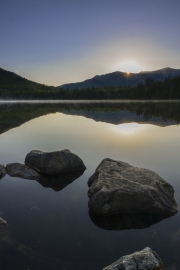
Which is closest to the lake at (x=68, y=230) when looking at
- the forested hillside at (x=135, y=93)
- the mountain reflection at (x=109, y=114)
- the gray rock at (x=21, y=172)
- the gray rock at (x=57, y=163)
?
the gray rock at (x=21, y=172)

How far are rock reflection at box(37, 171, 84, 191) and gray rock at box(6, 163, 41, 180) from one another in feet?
1.27

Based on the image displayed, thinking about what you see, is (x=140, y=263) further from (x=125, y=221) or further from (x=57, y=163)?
(x=57, y=163)

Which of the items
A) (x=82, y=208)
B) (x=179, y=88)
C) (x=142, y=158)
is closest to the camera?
(x=82, y=208)

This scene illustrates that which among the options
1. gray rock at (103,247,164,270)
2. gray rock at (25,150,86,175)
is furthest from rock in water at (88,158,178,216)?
gray rock at (25,150,86,175)

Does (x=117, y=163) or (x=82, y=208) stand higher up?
(x=117, y=163)

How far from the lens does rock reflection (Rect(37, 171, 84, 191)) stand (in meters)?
9.51

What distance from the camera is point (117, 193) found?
7535mm

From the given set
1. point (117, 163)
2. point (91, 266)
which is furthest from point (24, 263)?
point (117, 163)

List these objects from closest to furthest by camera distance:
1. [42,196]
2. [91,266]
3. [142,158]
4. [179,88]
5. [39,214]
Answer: [91,266] → [39,214] → [42,196] → [142,158] → [179,88]

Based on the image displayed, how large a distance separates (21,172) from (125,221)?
5671 millimetres

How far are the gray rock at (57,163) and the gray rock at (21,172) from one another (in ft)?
2.28

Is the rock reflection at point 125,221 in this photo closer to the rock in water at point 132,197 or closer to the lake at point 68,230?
the lake at point 68,230

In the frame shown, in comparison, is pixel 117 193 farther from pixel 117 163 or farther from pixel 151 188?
pixel 117 163

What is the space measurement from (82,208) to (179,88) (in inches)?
5171
